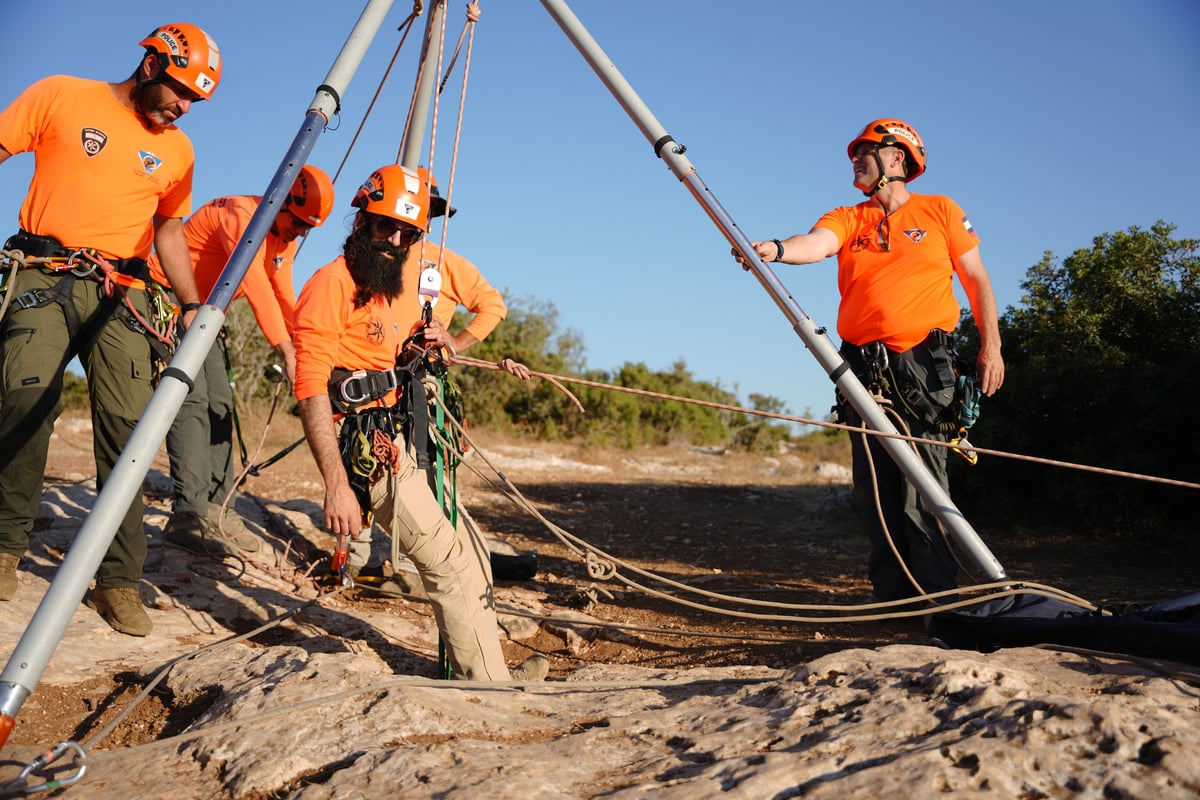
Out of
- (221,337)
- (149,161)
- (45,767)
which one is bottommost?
(45,767)

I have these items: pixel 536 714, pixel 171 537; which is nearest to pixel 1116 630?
pixel 536 714

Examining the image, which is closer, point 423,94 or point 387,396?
point 387,396

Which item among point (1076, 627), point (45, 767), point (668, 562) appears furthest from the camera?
point (668, 562)

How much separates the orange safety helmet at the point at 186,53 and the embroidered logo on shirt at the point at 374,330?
1.33 m

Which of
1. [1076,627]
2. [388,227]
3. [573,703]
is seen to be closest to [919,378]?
[1076,627]

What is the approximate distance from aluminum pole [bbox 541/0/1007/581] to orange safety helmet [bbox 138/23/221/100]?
1.59 metres

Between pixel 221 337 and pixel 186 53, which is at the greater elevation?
pixel 186 53

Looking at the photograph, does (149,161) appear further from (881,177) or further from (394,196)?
(881,177)

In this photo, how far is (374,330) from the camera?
418 centimetres

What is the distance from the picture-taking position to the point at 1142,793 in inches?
75.5

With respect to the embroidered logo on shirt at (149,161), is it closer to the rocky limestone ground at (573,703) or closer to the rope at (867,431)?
the rope at (867,431)

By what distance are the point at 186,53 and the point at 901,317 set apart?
3.54m

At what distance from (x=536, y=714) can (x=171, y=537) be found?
3.72 metres

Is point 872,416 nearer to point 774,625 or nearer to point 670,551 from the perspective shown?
point 774,625
